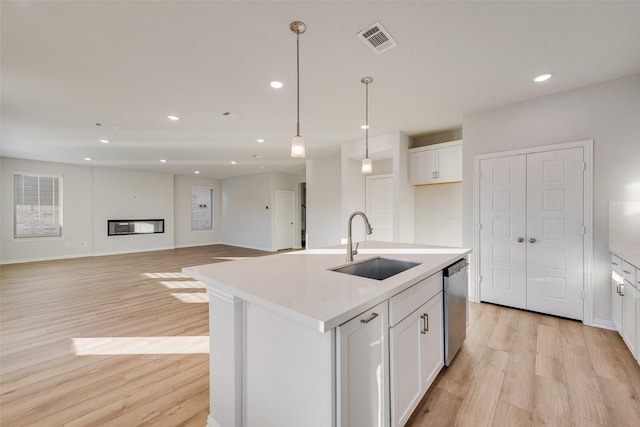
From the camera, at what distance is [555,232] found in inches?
124

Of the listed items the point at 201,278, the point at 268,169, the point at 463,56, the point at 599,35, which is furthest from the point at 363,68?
the point at 268,169

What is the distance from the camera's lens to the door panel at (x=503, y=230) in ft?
11.1

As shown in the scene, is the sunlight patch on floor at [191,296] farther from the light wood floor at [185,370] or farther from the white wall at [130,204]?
the white wall at [130,204]

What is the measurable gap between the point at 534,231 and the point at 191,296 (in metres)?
4.81

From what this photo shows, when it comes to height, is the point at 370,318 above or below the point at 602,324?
above

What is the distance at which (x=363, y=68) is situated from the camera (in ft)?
8.48

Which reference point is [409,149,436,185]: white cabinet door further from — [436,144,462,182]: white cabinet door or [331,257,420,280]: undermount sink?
[331,257,420,280]: undermount sink

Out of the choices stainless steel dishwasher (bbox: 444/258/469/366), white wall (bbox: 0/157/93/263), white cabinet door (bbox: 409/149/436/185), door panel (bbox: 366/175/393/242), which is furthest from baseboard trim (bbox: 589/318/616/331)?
white wall (bbox: 0/157/93/263)

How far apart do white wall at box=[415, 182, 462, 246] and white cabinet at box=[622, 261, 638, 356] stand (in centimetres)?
217

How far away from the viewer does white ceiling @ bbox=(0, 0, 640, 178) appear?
6.08 ft

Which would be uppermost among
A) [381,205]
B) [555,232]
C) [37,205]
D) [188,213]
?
[37,205]

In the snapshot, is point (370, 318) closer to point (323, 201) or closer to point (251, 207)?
point (323, 201)

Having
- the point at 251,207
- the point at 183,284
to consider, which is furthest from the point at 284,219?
the point at 183,284

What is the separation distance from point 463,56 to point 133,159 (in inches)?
297
